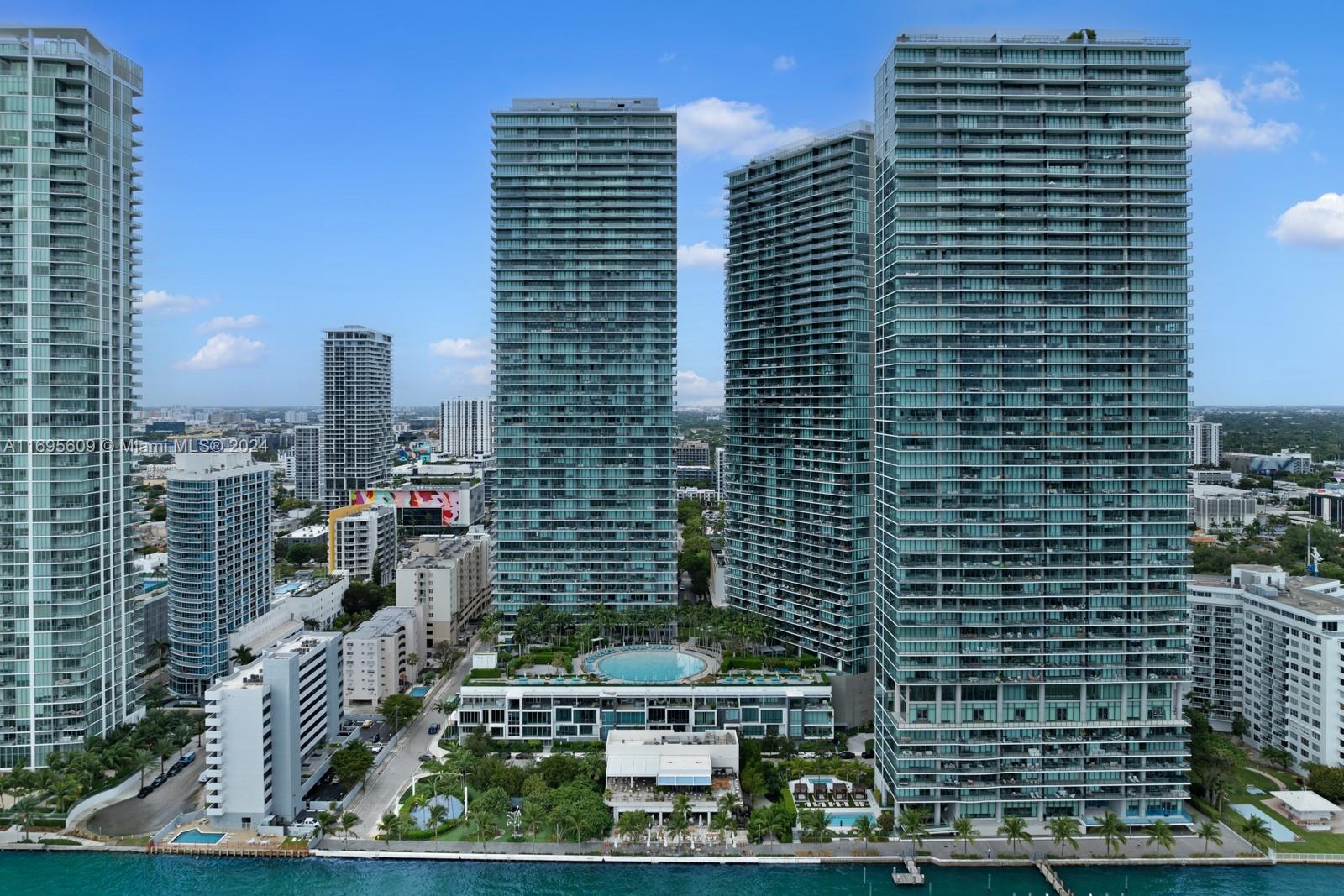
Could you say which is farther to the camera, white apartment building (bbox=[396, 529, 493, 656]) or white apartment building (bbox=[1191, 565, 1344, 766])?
white apartment building (bbox=[396, 529, 493, 656])

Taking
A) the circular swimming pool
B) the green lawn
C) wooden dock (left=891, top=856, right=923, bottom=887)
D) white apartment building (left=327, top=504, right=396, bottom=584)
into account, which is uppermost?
white apartment building (left=327, top=504, right=396, bottom=584)

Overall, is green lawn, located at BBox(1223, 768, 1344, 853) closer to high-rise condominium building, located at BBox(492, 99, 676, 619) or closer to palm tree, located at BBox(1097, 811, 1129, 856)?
palm tree, located at BBox(1097, 811, 1129, 856)

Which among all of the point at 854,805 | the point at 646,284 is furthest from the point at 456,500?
the point at 854,805

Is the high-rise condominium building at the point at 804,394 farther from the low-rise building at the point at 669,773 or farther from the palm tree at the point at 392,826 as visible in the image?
the palm tree at the point at 392,826

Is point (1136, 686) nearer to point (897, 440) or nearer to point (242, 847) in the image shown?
point (897, 440)

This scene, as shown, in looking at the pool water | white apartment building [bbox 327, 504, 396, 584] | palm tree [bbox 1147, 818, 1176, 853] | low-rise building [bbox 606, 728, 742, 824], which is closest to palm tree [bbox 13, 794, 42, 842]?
low-rise building [bbox 606, 728, 742, 824]

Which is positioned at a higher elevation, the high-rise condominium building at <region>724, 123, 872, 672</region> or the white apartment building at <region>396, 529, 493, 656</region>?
the high-rise condominium building at <region>724, 123, 872, 672</region>
